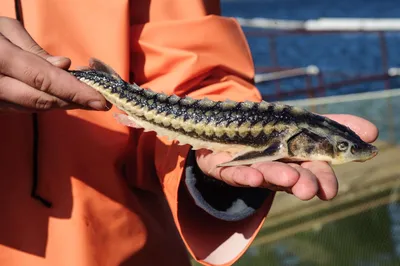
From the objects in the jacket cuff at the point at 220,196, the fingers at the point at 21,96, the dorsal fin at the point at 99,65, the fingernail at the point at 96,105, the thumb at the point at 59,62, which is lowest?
the jacket cuff at the point at 220,196

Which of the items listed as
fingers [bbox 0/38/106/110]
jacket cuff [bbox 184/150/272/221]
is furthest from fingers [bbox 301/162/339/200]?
fingers [bbox 0/38/106/110]

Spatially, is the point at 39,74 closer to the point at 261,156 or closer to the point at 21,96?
the point at 21,96

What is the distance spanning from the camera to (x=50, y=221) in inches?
68.6

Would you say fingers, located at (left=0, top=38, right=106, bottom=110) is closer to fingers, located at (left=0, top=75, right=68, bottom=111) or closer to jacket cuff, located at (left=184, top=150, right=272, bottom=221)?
fingers, located at (left=0, top=75, right=68, bottom=111)

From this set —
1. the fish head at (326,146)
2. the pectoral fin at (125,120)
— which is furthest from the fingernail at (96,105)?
the fish head at (326,146)

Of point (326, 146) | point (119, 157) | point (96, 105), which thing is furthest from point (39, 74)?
point (326, 146)

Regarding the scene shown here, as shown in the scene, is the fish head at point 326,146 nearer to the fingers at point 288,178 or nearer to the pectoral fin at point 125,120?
the fingers at point 288,178

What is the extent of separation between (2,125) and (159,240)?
0.52 meters

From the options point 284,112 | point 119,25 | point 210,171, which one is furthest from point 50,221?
point 284,112

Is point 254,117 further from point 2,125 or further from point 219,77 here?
point 2,125

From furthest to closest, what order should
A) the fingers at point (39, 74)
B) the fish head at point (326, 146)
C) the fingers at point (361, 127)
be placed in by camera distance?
Answer: 1. the fingers at point (361, 127)
2. the fish head at point (326, 146)
3. the fingers at point (39, 74)

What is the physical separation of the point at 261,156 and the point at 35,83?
0.57 meters

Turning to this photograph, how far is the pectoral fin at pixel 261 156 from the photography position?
66.6 inches

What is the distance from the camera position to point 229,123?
1.86m
